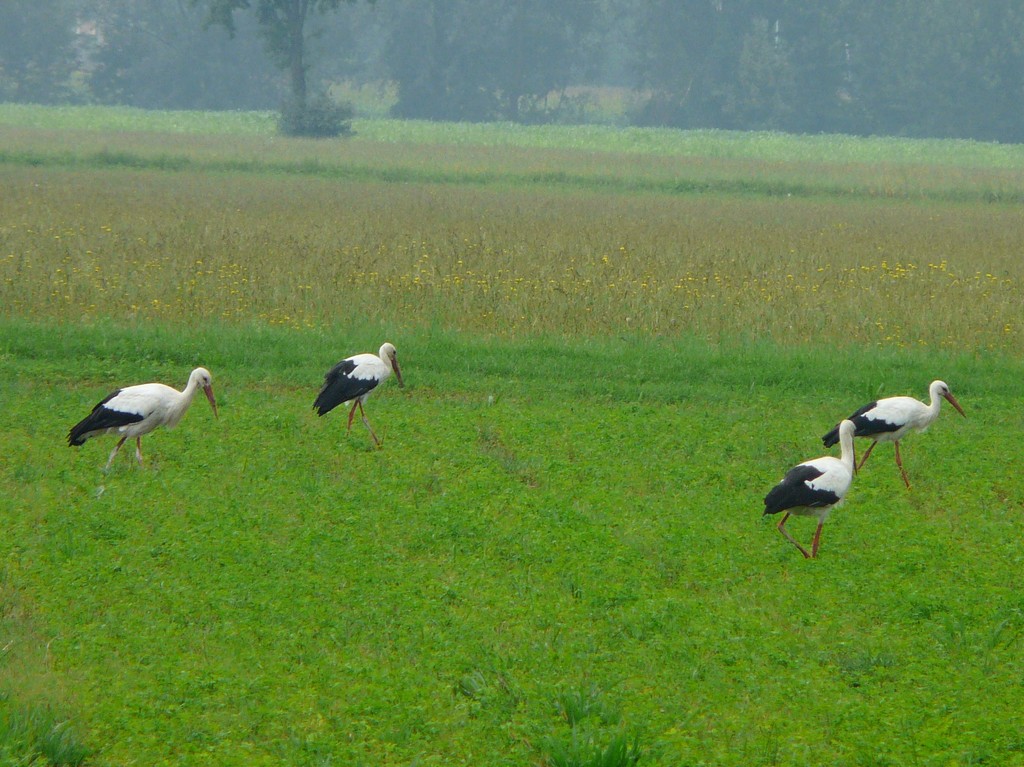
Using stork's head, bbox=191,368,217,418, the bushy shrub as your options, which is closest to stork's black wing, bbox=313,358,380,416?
stork's head, bbox=191,368,217,418

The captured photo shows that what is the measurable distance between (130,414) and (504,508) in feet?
10.3

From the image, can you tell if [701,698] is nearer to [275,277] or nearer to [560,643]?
[560,643]

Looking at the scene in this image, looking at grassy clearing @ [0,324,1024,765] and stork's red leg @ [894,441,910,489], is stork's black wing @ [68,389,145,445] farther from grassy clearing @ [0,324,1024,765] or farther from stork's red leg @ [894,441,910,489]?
stork's red leg @ [894,441,910,489]

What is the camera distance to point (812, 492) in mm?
8250

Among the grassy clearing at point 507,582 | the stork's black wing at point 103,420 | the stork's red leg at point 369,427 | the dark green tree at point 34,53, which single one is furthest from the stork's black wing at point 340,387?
the dark green tree at point 34,53

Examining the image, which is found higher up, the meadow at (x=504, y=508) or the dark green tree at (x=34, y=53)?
the meadow at (x=504, y=508)

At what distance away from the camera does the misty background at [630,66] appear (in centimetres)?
8469

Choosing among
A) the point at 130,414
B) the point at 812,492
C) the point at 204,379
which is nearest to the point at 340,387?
the point at 204,379

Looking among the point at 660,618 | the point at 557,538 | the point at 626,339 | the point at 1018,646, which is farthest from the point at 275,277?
the point at 1018,646

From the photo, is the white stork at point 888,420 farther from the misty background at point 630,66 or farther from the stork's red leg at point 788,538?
the misty background at point 630,66

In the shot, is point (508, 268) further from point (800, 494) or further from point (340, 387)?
point (800, 494)

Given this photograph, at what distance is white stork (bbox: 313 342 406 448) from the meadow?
369mm

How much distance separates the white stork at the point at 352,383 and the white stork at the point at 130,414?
139cm

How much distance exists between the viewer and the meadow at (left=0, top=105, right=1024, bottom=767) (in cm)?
604
